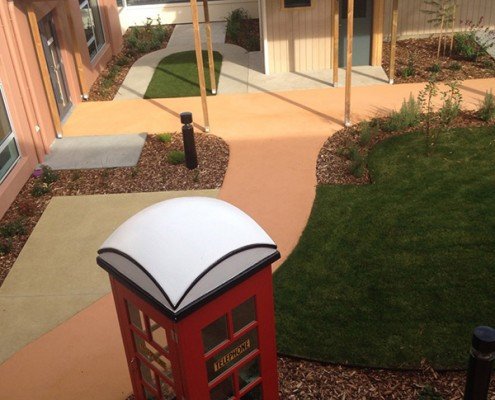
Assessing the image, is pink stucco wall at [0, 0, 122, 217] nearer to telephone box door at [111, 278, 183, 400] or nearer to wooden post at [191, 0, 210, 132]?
wooden post at [191, 0, 210, 132]

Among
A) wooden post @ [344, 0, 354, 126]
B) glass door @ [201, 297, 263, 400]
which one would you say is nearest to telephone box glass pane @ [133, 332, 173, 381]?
glass door @ [201, 297, 263, 400]

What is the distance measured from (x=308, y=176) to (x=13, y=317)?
5.05m

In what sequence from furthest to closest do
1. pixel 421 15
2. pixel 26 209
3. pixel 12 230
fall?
pixel 421 15, pixel 26 209, pixel 12 230

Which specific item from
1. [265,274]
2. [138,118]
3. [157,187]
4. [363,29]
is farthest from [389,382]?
[363,29]

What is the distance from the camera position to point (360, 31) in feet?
48.7

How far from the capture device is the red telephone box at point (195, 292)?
13.8 ft

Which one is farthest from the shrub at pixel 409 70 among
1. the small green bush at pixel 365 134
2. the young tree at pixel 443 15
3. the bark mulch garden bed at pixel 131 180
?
the bark mulch garden bed at pixel 131 180

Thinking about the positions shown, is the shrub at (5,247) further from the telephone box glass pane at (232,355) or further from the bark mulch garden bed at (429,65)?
the bark mulch garden bed at (429,65)

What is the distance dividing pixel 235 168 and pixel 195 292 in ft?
22.0

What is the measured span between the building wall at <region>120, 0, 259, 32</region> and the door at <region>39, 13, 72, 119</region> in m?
6.99

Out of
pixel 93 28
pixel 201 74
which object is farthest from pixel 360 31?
pixel 93 28

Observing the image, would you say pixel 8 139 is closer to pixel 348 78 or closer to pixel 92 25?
pixel 348 78

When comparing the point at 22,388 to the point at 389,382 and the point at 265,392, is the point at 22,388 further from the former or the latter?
the point at 389,382

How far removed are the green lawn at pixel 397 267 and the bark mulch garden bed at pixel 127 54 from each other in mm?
7384
